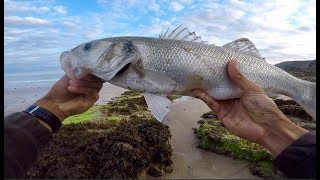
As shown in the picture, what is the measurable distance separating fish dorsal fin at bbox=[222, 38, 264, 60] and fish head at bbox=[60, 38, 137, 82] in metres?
1.45

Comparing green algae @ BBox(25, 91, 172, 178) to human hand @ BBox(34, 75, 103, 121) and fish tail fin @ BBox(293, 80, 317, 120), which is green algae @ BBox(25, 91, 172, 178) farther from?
fish tail fin @ BBox(293, 80, 317, 120)

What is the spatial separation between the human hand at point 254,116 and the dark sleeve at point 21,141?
2086mm

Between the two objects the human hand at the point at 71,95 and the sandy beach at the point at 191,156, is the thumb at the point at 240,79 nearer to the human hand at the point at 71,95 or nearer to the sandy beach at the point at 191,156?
the human hand at the point at 71,95

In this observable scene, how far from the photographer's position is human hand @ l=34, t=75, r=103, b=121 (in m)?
4.80

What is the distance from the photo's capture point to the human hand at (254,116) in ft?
14.0

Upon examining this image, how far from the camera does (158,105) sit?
4.78 meters

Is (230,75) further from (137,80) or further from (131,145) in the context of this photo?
(131,145)

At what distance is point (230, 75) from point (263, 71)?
538 millimetres

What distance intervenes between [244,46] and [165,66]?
1273mm

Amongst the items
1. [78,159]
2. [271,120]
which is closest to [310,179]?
[271,120]

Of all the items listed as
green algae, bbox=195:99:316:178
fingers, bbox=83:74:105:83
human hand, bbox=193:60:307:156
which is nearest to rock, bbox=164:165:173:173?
green algae, bbox=195:99:316:178

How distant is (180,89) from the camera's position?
4887 millimetres

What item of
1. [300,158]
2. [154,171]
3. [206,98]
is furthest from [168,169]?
[300,158]

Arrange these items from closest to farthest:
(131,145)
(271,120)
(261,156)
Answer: (271,120) < (131,145) < (261,156)
